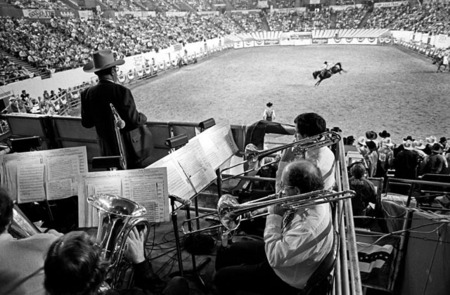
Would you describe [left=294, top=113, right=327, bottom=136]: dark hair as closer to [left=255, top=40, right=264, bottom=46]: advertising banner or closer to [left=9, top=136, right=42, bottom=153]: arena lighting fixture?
[left=9, top=136, right=42, bottom=153]: arena lighting fixture

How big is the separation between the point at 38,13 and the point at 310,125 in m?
26.6

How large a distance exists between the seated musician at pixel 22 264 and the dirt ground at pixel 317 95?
33.1 feet

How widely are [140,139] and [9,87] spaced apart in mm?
11772

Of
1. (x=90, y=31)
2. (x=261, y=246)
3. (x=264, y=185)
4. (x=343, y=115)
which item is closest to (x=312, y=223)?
(x=261, y=246)

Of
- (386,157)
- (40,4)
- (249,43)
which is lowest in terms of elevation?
(386,157)

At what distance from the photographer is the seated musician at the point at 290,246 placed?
2.13 metres

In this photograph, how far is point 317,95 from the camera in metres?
15.1

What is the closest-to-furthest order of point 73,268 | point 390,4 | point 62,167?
1. point 73,268
2. point 62,167
3. point 390,4

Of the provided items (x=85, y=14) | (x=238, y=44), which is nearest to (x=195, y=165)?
(x=85, y=14)

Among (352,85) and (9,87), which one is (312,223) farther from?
(352,85)

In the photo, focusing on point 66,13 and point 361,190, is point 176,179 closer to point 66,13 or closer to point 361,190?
point 361,190

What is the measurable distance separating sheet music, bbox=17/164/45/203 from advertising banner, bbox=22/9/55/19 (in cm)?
2447

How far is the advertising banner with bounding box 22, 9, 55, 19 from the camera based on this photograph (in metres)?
22.7

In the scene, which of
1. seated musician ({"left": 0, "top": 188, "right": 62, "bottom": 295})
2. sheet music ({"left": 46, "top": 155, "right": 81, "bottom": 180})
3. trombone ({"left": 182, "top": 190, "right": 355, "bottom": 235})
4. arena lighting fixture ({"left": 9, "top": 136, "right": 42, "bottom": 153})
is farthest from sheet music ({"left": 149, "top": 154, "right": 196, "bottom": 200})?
arena lighting fixture ({"left": 9, "top": 136, "right": 42, "bottom": 153})
